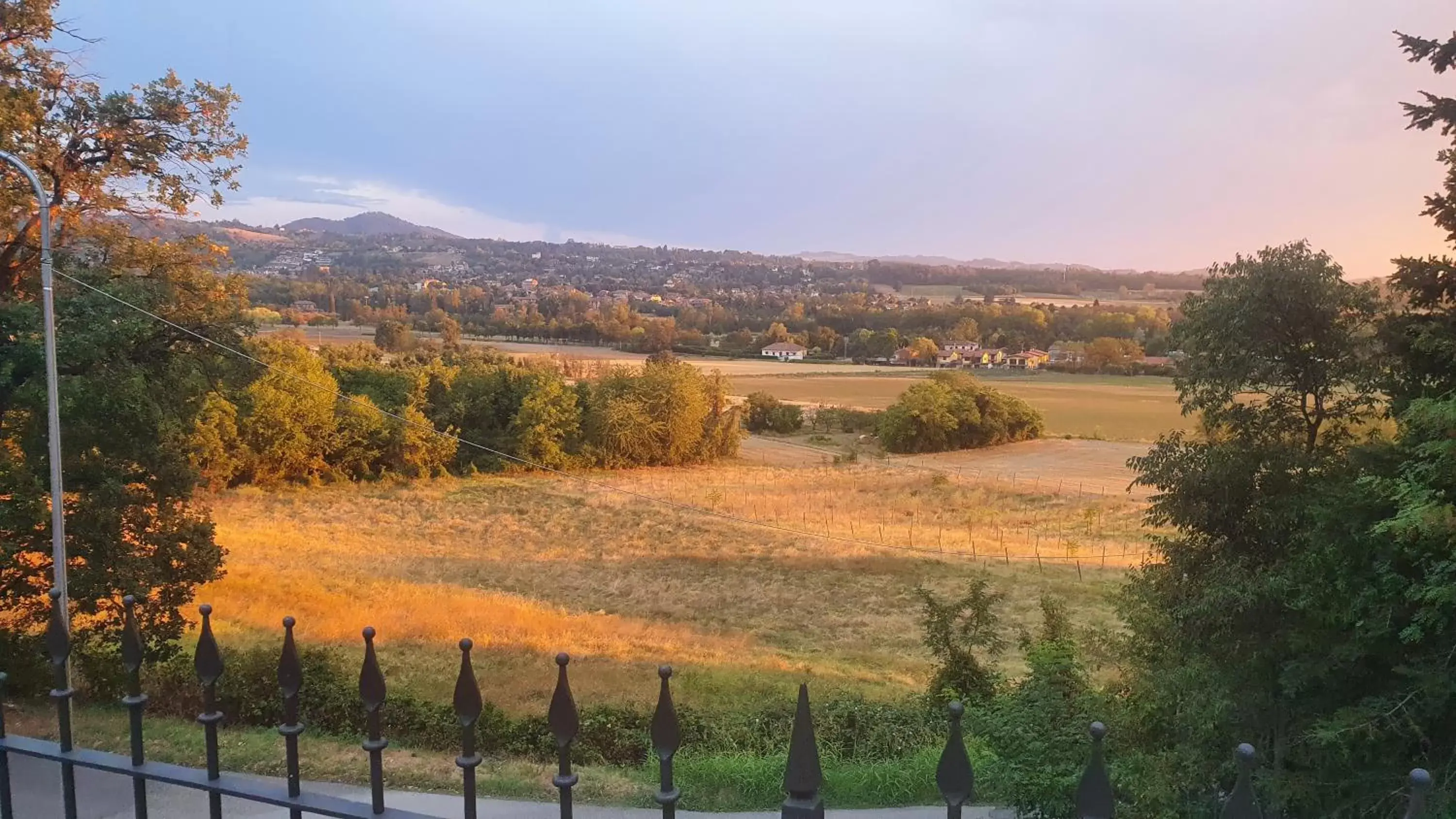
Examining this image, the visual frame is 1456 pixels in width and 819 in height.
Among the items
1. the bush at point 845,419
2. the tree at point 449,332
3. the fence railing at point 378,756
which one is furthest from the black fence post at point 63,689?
the tree at point 449,332

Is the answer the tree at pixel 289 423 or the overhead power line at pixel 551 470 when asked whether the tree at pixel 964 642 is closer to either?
the overhead power line at pixel 551 470

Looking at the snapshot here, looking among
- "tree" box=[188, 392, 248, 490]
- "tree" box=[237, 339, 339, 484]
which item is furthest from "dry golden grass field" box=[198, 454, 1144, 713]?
"tree" box=[188, 392, 248, 490]

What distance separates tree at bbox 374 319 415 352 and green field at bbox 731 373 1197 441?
2426cm

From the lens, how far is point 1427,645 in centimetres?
651

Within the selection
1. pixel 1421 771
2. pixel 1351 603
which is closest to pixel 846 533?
pixel 1351 603

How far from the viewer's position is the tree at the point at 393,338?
60562 millimetres

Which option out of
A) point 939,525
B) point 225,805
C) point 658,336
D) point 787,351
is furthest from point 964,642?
point 787,351

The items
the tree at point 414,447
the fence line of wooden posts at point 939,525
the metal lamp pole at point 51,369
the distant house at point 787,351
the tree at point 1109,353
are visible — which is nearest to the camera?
the metal lamp pole at point 51,369

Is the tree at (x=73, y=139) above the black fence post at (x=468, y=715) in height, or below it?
above

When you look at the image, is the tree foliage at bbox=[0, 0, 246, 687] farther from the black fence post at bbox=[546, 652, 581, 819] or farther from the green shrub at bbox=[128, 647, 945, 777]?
the black fence post at bbox=[546, 652, 581, 819]

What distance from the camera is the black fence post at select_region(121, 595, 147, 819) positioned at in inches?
81.7

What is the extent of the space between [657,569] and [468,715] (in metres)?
25.2

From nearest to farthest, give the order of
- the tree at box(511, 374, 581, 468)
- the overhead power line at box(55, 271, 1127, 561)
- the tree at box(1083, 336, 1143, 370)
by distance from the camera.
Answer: the overhead power line at box(55, 271, 1127, 561)
the tree at box(511, 374, 581, 468)
the tree at box(1083, 336, 1143, 370)

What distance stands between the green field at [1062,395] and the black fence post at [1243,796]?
5893 centimetres
